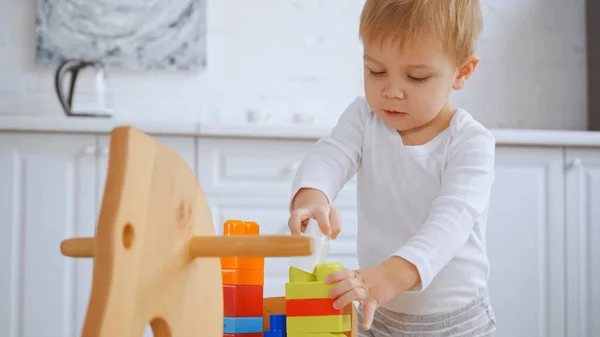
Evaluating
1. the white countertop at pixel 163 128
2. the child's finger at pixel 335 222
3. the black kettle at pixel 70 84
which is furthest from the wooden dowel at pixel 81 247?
the black kettle at pixel 70 84

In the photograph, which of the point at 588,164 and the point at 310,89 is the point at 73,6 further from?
the point at 588,164

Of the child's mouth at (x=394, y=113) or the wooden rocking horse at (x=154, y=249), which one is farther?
the child's mouth at (x=394, y=113)

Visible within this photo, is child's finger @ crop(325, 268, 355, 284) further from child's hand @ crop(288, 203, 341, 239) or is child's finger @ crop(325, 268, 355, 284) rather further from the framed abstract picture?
the framed abstract picture

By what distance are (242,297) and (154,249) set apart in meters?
0.29

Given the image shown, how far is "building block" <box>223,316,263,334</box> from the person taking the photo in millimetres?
994

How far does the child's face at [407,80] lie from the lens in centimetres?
109

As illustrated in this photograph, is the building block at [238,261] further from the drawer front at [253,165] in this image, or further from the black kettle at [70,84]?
the black kettle at [70,84]

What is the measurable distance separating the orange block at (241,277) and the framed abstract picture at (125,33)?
2233 mm

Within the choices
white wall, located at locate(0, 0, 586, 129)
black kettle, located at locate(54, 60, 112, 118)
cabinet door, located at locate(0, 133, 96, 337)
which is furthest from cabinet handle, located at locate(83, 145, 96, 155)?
white wall, located at locate(0, 0, 586, 129)

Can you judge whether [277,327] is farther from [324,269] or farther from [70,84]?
[70,84]

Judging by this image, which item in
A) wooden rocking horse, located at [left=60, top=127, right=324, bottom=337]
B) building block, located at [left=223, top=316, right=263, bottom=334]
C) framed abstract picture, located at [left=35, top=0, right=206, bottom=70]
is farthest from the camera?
framed abstract picture, located at [left=35, top=0, right=206, bottom=70]

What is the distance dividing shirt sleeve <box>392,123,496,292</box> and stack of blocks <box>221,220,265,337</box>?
0.19 m

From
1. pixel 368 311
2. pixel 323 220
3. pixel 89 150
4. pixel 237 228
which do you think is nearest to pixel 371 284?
pixel 368 311

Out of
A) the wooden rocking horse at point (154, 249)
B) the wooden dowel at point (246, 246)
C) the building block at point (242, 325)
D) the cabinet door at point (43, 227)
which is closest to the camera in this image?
the wooden rocking horse at point (154, 249)
